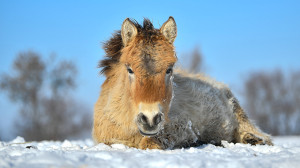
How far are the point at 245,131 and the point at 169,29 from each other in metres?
3.21

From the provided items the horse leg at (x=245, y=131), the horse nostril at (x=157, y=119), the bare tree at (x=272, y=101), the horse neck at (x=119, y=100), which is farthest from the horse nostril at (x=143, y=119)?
the bare tree at (x=272, y=101)

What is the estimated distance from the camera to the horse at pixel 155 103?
14.2 ft

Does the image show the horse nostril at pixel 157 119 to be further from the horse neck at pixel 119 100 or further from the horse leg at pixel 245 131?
the horse leg at pixel 245 131

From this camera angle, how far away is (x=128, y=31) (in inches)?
199

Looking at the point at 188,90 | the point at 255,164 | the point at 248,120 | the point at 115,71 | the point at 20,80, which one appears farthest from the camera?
the point at 20,80

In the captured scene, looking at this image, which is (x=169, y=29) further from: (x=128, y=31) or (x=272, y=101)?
(x=272, y=101)

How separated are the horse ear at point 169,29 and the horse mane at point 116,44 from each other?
0.45 feet

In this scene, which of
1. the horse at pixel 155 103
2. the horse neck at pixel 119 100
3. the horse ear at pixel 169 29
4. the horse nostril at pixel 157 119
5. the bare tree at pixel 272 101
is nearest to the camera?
the horse nostril at pixel 157 119

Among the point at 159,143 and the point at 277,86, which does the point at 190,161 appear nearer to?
the point at 159,143

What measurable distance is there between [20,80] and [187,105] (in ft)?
75.6

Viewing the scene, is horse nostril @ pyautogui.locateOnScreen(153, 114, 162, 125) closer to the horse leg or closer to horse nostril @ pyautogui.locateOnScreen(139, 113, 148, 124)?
horse nostril @ pyautogui.locateOnScreen(139, 113, 148, 124)

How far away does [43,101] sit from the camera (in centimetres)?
2592

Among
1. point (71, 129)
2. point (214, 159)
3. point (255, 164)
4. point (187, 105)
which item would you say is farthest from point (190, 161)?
point (71, 129)

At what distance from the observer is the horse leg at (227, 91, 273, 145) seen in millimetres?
6434
